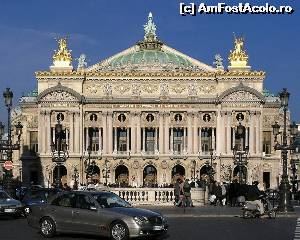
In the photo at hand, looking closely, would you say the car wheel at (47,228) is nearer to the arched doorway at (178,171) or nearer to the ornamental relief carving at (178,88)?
the arched doorway at (178,171)

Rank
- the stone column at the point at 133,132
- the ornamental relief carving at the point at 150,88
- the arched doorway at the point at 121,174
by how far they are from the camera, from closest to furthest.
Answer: the stone column at the point at 133,132 < the ornamental relief carving at the point at 150,88 < the arched doorway at the point at 121,174

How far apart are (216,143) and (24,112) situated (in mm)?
27266

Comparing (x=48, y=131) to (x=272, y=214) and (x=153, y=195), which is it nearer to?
(x=153, y=195)

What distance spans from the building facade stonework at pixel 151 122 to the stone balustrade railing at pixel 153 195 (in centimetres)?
5324

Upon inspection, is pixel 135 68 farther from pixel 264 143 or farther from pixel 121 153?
pixel 264 143

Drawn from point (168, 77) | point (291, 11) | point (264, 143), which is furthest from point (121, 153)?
point (291, 11)

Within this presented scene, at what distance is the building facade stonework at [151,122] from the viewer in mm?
109312

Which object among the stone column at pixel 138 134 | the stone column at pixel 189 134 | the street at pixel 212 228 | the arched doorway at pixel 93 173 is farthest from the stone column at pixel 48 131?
the street at pixel 212 228

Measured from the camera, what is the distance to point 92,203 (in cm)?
2823

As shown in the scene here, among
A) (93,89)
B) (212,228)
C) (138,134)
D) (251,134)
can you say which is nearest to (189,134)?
(138,134)

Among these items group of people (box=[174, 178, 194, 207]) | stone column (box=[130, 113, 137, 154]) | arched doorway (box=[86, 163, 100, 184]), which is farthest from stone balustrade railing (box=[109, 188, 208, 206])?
stone column (box=[130, 113, 137, 154])

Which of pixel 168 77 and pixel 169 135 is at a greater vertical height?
pixel 168 77

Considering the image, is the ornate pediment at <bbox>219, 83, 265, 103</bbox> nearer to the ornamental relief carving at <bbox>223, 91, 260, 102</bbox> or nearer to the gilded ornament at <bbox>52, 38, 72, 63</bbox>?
the ornamental relief carving at <bbox>223, 91, 260, 102</bbox>

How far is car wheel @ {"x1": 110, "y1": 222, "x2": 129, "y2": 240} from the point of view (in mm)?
26859
